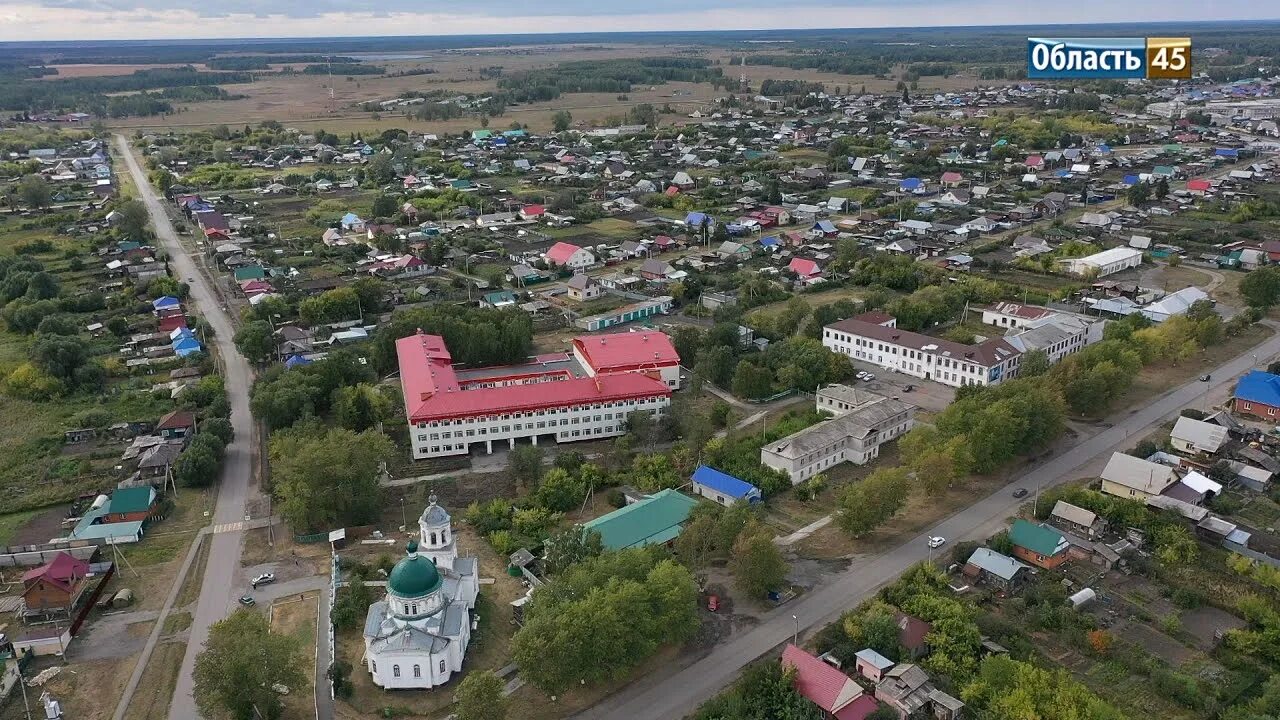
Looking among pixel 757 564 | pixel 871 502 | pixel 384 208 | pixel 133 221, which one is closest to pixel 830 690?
pixel 757 564

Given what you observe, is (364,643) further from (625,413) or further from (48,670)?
(625,413)

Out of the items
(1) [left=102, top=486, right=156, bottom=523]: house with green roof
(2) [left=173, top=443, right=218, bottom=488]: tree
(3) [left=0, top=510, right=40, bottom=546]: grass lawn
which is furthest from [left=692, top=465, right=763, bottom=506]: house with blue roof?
(3) [left=0, top=510, right=40, bottom=546]: grass lawn

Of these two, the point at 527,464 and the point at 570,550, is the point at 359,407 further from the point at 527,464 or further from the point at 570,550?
the point at 570,550

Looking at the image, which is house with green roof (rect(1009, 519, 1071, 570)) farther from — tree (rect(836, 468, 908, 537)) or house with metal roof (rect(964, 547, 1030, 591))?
tree (rect(836, 468, 908, 537))

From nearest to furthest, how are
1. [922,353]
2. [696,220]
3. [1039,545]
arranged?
[1039,545]
[922,353]
[696,220]

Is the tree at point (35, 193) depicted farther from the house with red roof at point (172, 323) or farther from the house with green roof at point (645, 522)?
the house with green roof at point (645, 522)
